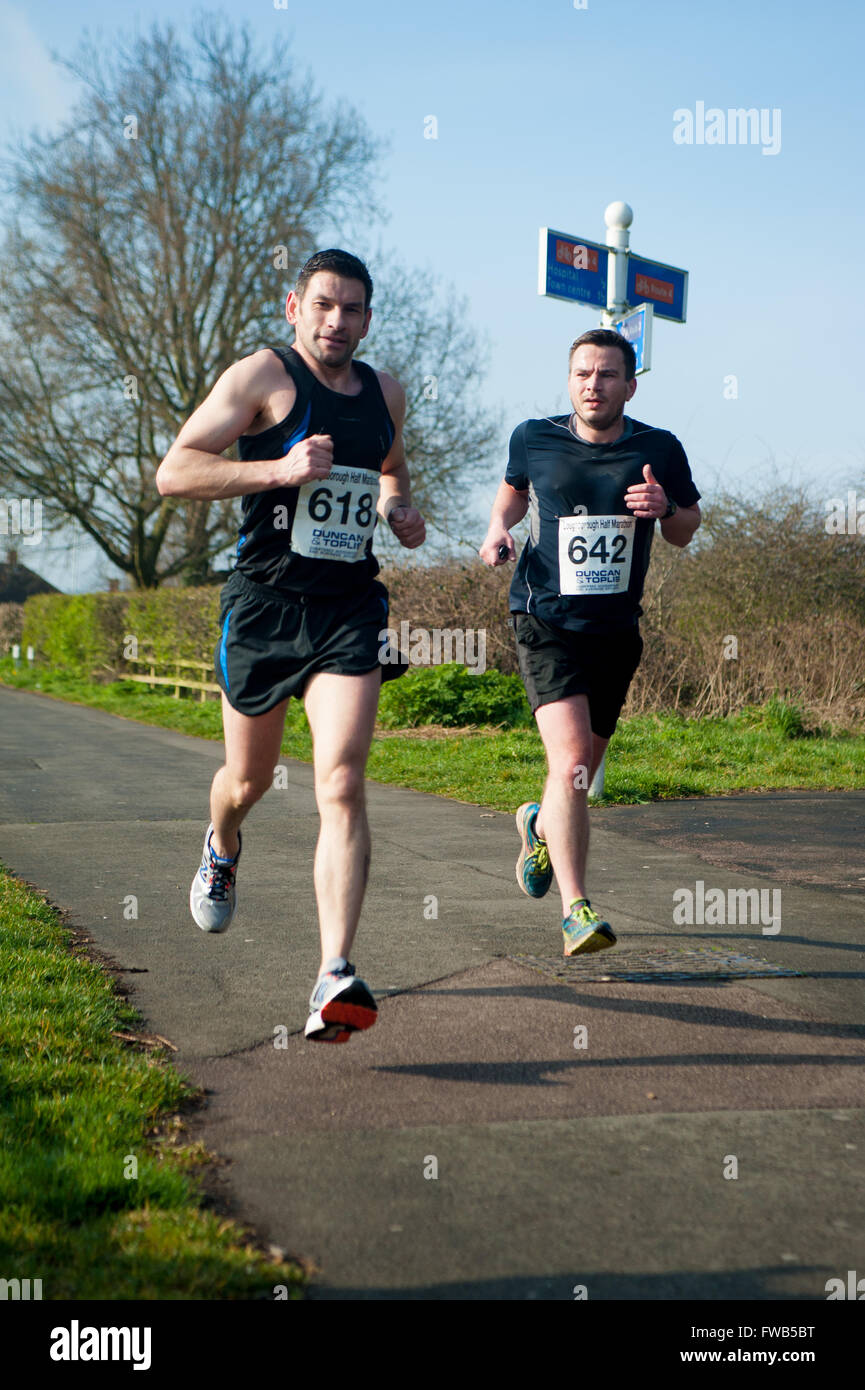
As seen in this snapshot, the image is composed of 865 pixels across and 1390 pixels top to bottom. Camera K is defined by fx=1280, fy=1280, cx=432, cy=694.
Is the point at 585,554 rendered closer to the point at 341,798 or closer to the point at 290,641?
the point at 290,641

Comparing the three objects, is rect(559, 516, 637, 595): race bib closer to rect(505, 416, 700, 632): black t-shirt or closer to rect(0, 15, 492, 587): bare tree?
rect(505, 416, 700, 632): black t-shirt

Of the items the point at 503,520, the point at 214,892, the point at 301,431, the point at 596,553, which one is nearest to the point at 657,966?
the point at 596,553

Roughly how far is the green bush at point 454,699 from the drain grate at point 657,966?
390 inches

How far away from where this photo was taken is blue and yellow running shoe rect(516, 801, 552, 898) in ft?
17.6

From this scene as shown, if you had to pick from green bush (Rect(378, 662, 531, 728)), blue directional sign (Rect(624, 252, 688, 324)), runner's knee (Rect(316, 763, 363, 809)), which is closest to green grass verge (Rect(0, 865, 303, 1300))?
runner's knee (Rect(316, 763, 363, 809))

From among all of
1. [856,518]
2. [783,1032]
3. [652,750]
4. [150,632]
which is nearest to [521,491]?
[783,1032]

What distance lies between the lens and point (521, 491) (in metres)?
5.30

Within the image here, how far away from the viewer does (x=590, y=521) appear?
16.1ft

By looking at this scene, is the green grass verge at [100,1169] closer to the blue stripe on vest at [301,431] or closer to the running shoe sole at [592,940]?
the running shoe sole at [592,940]

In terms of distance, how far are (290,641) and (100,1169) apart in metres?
1.80

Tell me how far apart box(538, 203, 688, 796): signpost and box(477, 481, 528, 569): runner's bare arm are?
3791mm

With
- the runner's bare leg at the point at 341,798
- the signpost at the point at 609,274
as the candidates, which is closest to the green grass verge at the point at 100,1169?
the runner's bare leg at the point at 341,798
